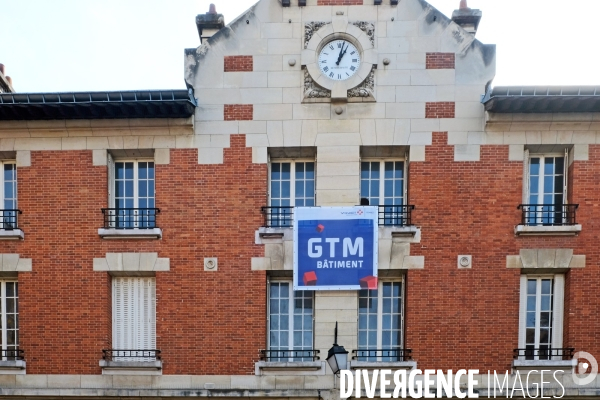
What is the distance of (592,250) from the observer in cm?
1055

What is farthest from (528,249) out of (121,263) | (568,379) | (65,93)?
(65,93)

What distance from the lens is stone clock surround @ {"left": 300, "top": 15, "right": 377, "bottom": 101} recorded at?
10836 mm

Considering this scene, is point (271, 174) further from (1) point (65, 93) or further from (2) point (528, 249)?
(2) point (528, 249)

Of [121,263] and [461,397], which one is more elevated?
[121,263]

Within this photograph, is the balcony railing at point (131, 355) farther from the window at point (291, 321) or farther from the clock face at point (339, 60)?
the clock face at point (339, 60)

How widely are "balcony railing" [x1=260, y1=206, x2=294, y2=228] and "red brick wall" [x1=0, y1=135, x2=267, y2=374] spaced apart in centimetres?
20

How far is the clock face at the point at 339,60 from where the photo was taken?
35.8 ft

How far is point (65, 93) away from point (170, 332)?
5126 mm

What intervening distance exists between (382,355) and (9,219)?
8.00 m

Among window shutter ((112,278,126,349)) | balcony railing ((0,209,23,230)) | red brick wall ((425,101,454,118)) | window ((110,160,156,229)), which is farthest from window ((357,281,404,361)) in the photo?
balcony railing ((0,209,23,230))

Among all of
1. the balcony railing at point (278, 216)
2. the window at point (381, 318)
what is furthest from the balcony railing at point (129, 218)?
the window at point (381, 318)

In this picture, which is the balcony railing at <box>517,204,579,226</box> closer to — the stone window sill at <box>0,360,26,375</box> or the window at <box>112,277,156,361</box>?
the window at <box>112,277,156,361</box>

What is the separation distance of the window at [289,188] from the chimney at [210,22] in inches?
121

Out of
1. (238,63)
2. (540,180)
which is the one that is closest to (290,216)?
(238,63)
